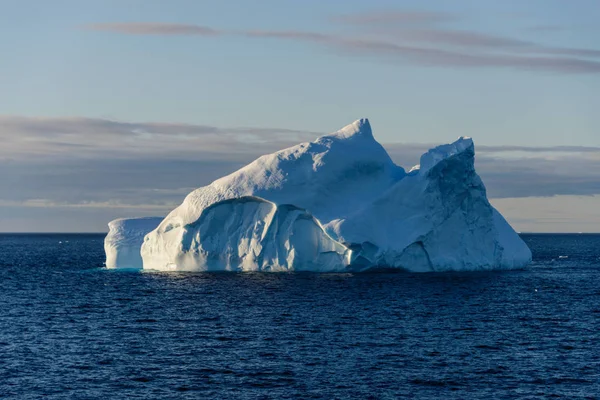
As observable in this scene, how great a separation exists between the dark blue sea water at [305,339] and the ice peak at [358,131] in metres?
9.67

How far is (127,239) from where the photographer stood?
58.4 metres

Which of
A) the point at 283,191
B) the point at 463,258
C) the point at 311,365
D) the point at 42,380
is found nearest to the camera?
the point at 42,380

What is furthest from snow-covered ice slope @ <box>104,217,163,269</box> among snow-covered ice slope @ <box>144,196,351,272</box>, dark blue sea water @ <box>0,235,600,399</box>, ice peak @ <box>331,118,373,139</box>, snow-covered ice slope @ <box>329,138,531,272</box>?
snow-covered ice slope @ <box>329,138,531,272</box>

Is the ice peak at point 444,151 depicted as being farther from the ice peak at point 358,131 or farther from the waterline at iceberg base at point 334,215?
the ice peak at point 358,131

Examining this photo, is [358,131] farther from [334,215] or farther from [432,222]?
[432,222]

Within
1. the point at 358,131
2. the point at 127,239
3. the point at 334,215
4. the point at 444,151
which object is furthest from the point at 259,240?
the point at 444,151

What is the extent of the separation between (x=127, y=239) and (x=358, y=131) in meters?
18.0

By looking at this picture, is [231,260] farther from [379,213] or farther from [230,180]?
[379,213]

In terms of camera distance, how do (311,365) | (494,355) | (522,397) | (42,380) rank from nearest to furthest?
(522,397) < (42,380) < (311,365) < (494,355)

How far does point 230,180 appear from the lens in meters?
50.7

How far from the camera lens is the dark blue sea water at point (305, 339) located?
76.8 feet

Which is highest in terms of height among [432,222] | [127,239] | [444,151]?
[444,151]

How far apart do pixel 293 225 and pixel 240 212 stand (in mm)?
3559

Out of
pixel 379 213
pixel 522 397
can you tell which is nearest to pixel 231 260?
pixel 379 213
